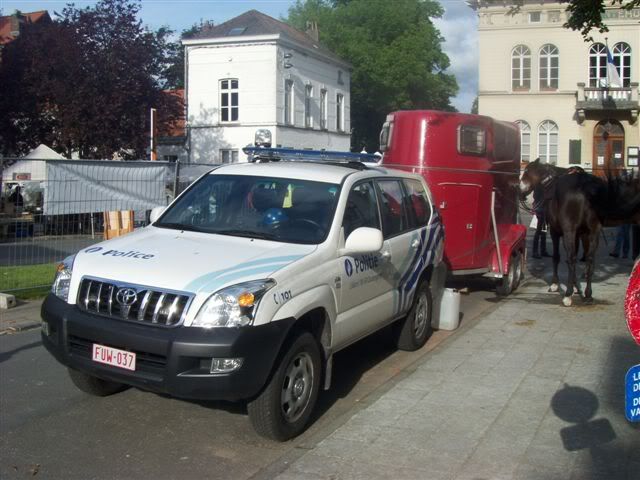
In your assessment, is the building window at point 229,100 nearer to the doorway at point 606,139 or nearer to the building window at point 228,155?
the building window at point 228,155

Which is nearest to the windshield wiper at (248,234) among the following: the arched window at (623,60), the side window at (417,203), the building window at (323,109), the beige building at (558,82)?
the side window at (417,203)

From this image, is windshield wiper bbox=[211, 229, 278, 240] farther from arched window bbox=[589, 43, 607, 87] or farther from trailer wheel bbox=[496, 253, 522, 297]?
arched window bbox=[589, 43, 607, 87]

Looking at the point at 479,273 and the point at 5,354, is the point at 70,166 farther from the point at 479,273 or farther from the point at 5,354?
the point at 479,273

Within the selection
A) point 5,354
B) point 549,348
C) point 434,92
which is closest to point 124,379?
point 5,354

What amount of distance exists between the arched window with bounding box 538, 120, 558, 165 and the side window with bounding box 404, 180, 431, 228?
39.7 metres

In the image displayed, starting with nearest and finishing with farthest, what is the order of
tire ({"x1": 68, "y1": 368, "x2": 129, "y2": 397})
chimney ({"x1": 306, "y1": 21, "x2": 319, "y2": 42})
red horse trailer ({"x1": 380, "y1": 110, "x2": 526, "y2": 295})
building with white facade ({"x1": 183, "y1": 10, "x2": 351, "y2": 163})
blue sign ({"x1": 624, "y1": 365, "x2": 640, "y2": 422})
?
blue sign ({"x1": 624, "y1": 365, "x2": 640, "y2": 422}) → tire ({"x1": 68, "y1": 368, "x2": 129, "y2": 397}) → red horse trailer ({"x1": 380, "y1": 110, "x2": 526, "y2": 295}) → building with white facade ({"x1": 183, "y1": 10, "x2": 351, "y2": 163}) → chimney ({"x1": 306, "y1": 21, "x2": 319, "y2": 42})

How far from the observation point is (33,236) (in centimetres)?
1081

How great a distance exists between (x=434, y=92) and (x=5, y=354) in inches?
2167

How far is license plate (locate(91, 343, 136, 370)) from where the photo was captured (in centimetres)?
494

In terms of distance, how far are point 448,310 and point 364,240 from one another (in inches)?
147

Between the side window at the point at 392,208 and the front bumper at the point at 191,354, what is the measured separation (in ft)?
7.40

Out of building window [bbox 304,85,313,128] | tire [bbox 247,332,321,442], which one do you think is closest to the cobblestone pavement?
tire [bbox 247,332,321,442]

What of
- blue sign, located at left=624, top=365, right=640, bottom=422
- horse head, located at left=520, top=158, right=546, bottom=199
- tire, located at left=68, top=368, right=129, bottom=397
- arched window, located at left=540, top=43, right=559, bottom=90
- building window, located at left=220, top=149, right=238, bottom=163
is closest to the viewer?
blue sign, located at left=624, top=365, right=640, bottom=422

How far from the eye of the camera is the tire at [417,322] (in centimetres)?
790
